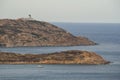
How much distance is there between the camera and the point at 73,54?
426 ft

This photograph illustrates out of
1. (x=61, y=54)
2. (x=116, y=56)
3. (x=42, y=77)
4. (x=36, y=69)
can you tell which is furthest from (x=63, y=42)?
(x=42, y=77)

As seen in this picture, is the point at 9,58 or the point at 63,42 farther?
the point at 63,42

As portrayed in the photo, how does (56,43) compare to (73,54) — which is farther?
(56,43)

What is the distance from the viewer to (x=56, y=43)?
7608 inches

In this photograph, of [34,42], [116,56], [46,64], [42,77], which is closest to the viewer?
[42,77]

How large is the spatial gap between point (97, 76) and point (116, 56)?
4121 cm

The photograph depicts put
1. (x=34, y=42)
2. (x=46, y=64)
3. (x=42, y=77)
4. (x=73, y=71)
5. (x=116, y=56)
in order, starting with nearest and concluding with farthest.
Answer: (x=42, y=77) → (x=73, y=71) → (x=46, y=64) → (x=116, y=56) → (x=34, y=42)

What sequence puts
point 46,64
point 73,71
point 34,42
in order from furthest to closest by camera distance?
point 34,42, point 46,64, point 73,71

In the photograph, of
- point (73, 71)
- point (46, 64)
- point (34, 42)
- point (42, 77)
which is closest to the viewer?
point (42, 77)

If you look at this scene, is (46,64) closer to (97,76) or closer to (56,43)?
(97,76)

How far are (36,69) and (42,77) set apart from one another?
12.3 m

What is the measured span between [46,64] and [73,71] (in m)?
13.2

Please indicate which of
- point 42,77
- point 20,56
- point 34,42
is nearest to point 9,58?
point 20,56

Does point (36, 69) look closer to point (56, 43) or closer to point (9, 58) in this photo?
point (9, 58)
